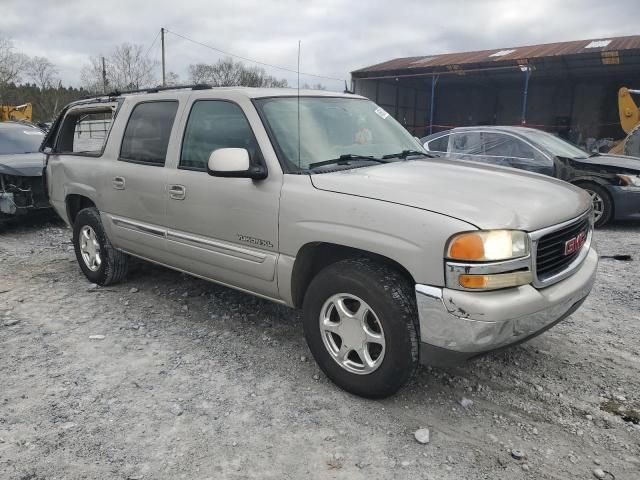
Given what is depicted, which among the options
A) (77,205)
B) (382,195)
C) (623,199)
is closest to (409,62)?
(623,199)

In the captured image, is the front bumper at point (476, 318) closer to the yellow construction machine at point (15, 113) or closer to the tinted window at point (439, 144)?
the tinted window at point (439, 144)

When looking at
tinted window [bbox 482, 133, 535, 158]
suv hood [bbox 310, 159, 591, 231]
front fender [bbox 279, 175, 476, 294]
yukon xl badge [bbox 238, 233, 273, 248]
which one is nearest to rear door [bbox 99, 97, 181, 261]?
yukon xl badge [bbox 238, 233, 273, 248]

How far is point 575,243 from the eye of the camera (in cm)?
307

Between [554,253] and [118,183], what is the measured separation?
3498 mm

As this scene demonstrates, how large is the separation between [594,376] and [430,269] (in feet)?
5.26

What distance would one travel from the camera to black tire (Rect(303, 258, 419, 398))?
8.91ft

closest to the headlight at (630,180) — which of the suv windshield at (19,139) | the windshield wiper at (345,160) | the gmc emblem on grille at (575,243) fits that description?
the gmc emblem on grille at (575,243)

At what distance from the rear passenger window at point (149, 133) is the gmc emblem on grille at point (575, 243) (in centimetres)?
294

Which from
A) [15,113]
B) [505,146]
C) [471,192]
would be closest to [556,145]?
[505,146]

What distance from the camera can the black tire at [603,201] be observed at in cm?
759

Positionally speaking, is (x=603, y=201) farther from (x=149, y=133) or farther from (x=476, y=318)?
(x=149, y=133)

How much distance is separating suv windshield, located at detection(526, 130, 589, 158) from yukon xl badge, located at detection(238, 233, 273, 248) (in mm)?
6122

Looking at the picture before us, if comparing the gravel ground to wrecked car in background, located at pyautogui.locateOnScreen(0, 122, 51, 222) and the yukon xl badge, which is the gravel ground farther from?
wrecked car in background, located at pyautogui.locateOnScreen(0, 122, 51, 222)

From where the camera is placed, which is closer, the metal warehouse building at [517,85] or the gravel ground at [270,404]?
the gravel ground at [270,404]
